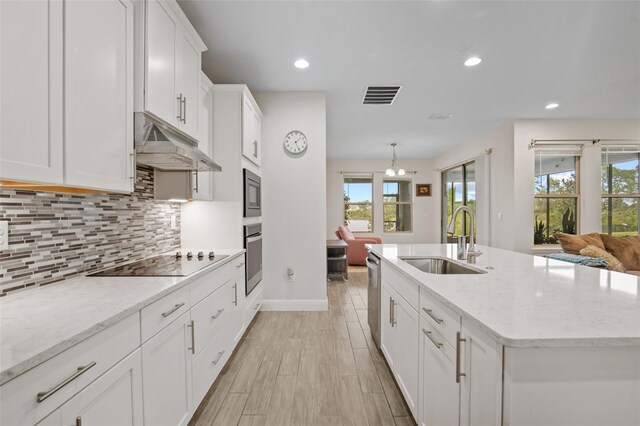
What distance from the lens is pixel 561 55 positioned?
8.97 ft

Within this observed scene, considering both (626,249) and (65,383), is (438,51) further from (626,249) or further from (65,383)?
(626,249)

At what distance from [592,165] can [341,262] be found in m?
4.47

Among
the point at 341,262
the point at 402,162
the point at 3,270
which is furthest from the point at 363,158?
the point at 3,270

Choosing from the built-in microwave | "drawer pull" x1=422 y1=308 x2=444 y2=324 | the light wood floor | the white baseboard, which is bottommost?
the light wood floor

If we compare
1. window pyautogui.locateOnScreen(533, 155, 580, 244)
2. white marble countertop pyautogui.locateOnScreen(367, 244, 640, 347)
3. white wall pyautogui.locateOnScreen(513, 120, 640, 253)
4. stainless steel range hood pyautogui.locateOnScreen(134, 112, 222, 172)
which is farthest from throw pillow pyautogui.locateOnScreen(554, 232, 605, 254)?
stainless steel range hood pyautogui.locateOnScreen(134, 112, 222, 172)

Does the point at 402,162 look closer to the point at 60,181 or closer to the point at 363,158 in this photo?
the point at 363,158

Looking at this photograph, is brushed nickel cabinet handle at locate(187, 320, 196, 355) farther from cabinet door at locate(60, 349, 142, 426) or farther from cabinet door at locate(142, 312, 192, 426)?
cabinet door at locate(60, 349, 142, 426)

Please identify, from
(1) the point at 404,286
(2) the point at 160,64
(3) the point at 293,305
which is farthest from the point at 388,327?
(2) the point at 160,64

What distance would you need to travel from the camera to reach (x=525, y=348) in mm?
786

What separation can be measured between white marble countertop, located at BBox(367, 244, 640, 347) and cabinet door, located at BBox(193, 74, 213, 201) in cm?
178

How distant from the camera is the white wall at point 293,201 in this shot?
3.45 m

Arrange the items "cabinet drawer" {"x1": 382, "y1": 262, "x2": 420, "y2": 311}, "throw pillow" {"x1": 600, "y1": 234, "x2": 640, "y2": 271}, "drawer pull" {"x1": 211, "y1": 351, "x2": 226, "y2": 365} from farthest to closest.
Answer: "throw pillow" {"x1": 600, "y1": 234, "x2": 640, "y2": 271}
"drawer pull" {"x1": 211, "y1": 351, "x2": 226, "y2": 365}
"cabinet drawer" {"x1": 382, "y1": 262, "x2": 420, "y2": 311}

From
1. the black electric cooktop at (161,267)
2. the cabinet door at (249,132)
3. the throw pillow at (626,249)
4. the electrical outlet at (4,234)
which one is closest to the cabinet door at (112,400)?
the black electric cooktop at (161,267)

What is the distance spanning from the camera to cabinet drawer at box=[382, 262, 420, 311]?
57.9 inches
